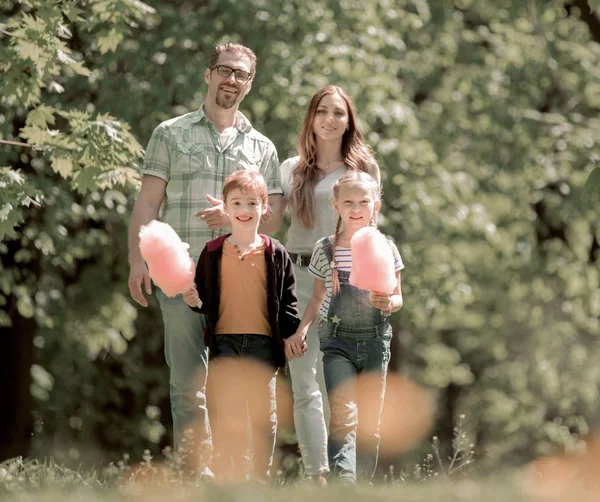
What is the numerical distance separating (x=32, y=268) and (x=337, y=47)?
12.1ft

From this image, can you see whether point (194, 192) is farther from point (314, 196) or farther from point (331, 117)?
point (331, 117)

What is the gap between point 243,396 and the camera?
5.10m

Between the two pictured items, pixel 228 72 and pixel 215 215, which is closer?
pixel 215 215

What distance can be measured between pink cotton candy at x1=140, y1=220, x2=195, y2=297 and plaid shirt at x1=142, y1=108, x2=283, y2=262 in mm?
511

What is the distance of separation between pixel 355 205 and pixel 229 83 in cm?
94

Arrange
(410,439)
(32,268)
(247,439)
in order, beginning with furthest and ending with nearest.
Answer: (410,439) < (32,268) < (247,439)

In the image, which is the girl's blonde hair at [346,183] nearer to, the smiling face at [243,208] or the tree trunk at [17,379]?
the smiling face at [243,208]

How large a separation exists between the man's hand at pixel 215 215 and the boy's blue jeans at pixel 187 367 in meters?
0.42

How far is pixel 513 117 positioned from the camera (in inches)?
523

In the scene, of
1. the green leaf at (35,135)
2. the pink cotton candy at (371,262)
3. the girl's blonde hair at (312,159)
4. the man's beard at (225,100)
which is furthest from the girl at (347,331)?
the green leaf at (35,135)

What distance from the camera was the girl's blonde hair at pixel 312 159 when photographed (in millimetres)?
5777

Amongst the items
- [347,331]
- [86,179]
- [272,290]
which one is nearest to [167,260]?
[272,290]

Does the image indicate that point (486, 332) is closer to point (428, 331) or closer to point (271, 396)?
point (428, 331)

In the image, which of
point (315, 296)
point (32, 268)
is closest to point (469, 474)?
point (315, 296)
